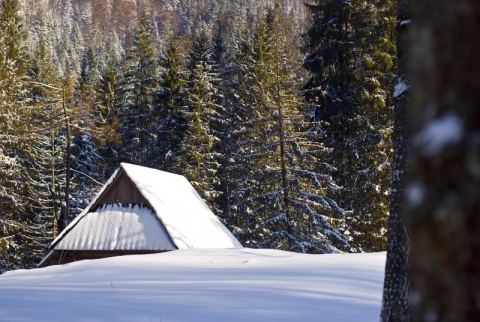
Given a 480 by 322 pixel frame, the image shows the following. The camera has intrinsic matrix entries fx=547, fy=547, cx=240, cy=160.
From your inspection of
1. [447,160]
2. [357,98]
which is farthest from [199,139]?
[447,160]

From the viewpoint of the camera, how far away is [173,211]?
20.3m

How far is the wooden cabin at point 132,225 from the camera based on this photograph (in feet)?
62.9

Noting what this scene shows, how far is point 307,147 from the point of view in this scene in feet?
88.4

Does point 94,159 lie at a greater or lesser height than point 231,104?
lesser

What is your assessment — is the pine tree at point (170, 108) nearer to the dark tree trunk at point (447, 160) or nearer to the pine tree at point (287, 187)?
the pine tree at point (287, 187)

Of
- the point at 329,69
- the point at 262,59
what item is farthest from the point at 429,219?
the point at 262,59

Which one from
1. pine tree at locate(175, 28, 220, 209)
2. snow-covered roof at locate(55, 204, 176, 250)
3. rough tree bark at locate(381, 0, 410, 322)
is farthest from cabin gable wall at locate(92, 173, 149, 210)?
rough tree bark at locate(381, 0, 410, 322)

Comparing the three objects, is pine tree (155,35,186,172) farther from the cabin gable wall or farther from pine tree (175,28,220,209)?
the cabin gable wall

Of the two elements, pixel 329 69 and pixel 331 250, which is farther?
pixel 329 69

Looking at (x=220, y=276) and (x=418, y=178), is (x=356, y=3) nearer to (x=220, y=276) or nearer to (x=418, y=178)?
(x=220, y=276)

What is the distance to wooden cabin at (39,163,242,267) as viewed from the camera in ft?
62.9

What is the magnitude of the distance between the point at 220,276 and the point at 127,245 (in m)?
10.1

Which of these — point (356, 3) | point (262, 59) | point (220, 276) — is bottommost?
point (220, 276)

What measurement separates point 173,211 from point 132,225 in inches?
62.7
